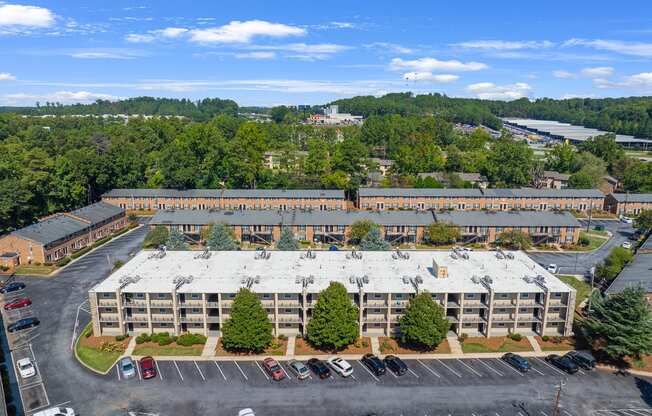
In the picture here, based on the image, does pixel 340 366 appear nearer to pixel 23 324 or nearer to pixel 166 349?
pixel 166 349

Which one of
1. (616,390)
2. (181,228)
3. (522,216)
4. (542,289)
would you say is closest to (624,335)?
(616,390)

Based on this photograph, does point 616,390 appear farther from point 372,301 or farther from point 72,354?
point 72,354

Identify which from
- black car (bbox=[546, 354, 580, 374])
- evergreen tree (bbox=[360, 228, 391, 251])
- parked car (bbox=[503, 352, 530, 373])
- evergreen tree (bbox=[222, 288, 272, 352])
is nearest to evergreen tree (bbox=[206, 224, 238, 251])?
evergreen tree (bbox=[360, 228, 391, 251])

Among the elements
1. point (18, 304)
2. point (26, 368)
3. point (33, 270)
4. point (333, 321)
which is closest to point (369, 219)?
point (333, 321)

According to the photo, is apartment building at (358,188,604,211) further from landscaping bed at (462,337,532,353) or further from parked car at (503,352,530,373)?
parked car at (503,352,530,373)

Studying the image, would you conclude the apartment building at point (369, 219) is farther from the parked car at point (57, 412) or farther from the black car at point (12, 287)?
the parked car at point (57, 412)

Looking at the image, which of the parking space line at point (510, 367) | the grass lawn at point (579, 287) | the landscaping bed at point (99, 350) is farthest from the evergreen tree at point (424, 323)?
the landscaping bed at point (99, 350)
